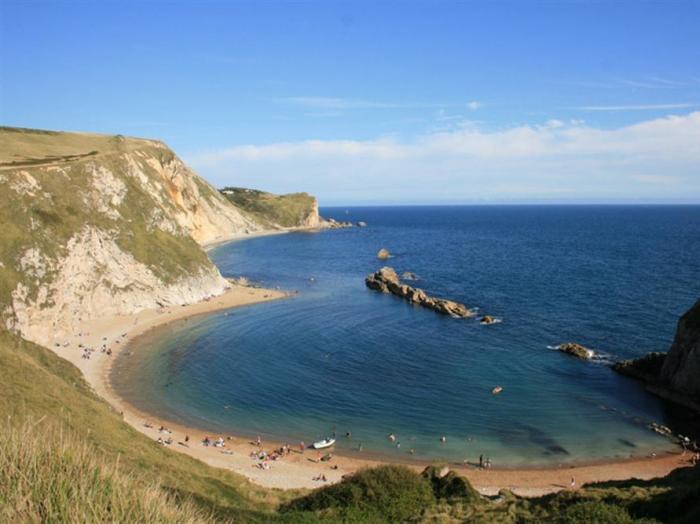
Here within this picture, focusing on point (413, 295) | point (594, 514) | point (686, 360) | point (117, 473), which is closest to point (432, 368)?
point (686, 360)

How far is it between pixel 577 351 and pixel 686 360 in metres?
11.9

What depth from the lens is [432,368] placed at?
55.2 metres

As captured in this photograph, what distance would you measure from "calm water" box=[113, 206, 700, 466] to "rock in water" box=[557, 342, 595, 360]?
5.93 ft

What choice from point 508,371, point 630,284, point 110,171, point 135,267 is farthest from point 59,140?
point 630,284

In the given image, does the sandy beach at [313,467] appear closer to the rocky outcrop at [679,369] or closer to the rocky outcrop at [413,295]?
the rocky outcrop at [679,369]

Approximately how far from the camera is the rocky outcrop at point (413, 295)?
257ft

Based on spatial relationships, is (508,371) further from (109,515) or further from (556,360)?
(109,515)

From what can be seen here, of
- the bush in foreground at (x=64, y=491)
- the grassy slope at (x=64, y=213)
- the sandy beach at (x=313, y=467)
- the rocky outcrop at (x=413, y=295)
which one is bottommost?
the sandy beach at (x=313, y=467)

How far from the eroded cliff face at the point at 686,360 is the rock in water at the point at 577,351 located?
329 inches

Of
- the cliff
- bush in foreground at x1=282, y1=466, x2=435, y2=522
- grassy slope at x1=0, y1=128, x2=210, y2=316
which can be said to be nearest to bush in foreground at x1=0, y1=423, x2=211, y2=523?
bush in foreground at x1=282, y1=466, x2=435, y2=522

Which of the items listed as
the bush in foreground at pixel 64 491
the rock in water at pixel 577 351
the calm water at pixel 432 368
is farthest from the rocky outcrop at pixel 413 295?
the bush in foreground at pixel 64 491

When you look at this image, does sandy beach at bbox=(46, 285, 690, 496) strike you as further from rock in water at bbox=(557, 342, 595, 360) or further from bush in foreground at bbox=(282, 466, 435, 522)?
rock in water at bbox=(557, 342, 595, 360)

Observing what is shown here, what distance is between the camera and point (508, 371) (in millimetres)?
54250

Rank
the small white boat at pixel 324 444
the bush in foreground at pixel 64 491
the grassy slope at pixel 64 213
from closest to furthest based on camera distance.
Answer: the bush in foreground at pixel 64 491 < the small white boat at pixel 324 444 < the grassy slope at pixel 64 213
